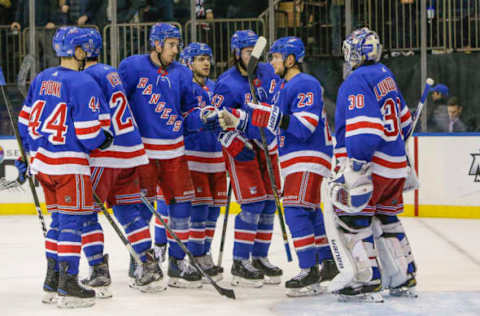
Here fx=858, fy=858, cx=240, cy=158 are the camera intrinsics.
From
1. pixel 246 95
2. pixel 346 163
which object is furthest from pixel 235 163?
pixel 346 163

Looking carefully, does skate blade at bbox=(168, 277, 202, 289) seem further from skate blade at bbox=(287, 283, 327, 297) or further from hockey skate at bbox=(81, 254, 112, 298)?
skate blade at bbox=(287, 283, 327, 297)

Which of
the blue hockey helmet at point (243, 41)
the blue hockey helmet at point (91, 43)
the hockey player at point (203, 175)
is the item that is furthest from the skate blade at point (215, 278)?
the blue hockey helmet at point (91, 43)

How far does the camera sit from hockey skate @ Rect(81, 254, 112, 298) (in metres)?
4.35

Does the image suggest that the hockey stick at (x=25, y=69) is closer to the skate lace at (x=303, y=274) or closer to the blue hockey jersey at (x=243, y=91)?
the blue hockey jersey at (x=243, y=91)

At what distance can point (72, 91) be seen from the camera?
157 inches

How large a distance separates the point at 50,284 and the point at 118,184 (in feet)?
2.02

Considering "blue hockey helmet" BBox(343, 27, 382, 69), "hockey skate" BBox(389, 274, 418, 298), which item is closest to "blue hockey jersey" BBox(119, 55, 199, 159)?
"blue hockey helmet" BBox(343, 27, 382, 69)

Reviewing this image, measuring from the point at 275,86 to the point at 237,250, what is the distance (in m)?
0.94

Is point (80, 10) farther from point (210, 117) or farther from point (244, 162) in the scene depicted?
point (210, 117)

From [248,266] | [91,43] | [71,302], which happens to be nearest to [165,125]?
[91,43]

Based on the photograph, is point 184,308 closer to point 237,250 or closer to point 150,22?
point 237,250

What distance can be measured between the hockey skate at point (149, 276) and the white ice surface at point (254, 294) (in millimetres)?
50

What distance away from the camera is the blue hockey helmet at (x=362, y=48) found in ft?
13.3

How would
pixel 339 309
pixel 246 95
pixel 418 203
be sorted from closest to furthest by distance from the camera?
1. pixel 339 309
2. pixel 246 95
3. pixel 418 203
